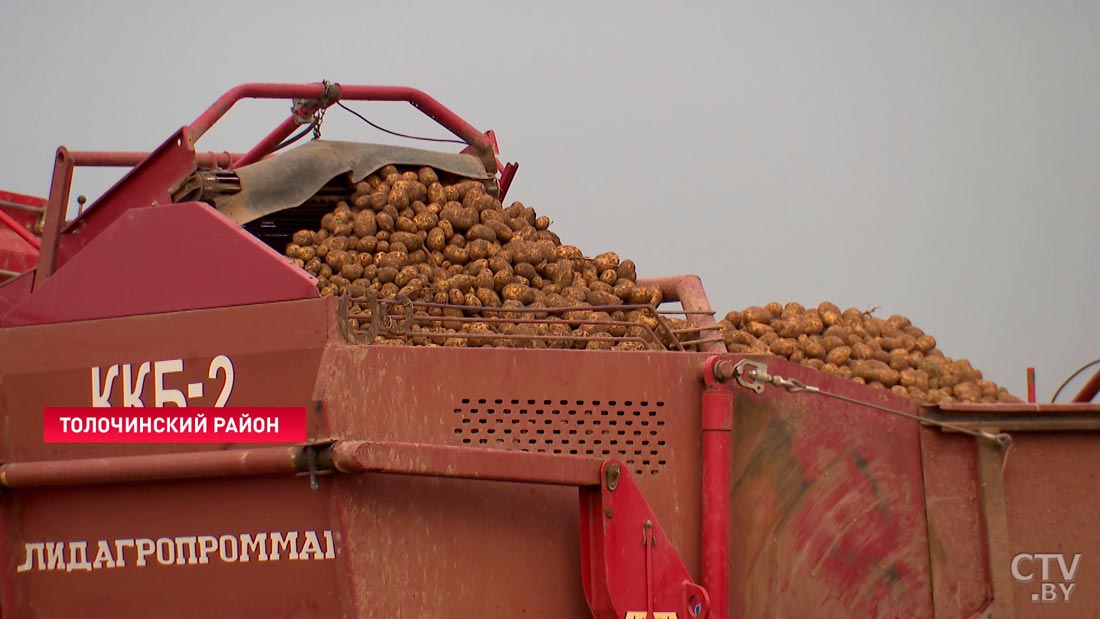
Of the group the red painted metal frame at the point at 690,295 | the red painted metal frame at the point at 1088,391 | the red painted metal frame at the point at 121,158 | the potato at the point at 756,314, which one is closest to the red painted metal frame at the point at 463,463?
the red painted metal frame at the point at 690,295

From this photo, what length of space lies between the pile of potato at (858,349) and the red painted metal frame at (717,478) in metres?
1.36

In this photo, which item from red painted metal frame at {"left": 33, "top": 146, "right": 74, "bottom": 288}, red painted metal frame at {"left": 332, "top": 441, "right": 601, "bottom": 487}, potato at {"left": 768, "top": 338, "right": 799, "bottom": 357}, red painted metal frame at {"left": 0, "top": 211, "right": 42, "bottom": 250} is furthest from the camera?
red painted metal frame at {"left": 0, "top": 211, "right": 42, "bottom": 250}

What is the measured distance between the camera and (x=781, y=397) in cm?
421

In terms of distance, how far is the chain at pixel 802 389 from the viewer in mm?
4094

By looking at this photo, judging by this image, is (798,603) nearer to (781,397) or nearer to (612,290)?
(781,397)

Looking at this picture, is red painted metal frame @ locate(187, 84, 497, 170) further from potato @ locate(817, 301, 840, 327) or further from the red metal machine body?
potato @ locate(817, 301, 840, 327)

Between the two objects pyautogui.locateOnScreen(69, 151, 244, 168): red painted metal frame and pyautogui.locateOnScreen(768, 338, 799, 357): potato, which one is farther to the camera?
pyautogui.locateOnScreen(69, 151, 244, 168): red painted metal frame

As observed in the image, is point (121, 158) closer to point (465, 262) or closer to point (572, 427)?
point (465, 262)

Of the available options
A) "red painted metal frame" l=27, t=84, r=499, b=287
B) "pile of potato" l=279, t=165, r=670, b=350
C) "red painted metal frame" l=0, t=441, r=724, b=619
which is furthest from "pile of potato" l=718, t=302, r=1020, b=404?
"red painted metal frame" l=27, t=84, r=499, b=287

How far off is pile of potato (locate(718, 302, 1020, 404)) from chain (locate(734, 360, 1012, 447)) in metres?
0.95

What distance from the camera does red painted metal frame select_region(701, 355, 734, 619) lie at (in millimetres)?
4020

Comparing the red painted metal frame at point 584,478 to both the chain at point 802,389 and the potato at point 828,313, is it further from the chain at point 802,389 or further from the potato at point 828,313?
the potato at point 828,313

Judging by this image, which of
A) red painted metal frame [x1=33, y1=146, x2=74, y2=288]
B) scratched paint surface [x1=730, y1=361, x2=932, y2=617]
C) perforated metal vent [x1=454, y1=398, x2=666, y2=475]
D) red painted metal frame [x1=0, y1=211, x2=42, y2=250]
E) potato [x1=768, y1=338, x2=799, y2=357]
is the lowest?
scratched paint surface [x1=730, y1=361, x2=932, y2=617]
